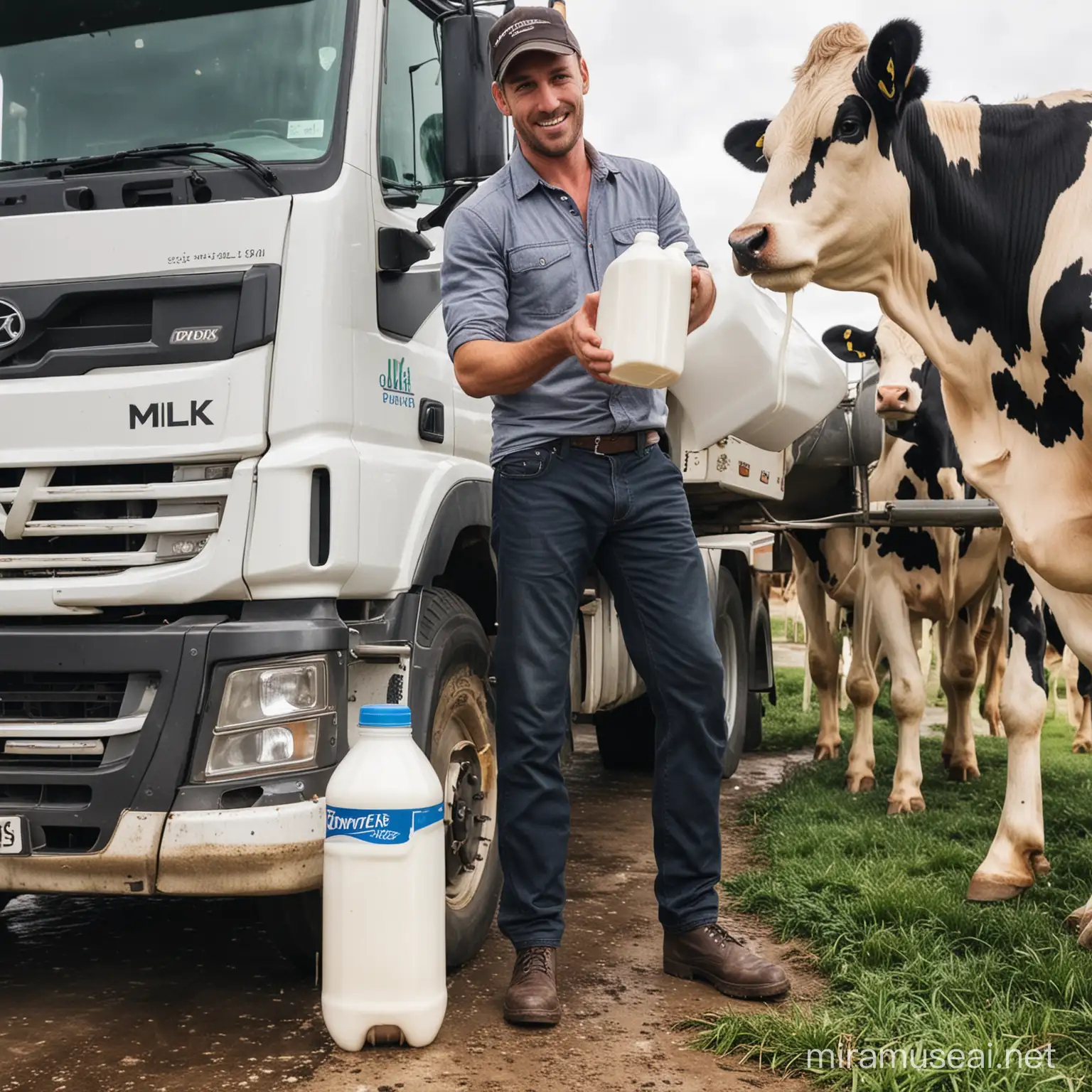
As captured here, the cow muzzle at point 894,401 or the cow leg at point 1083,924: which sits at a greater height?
the cow muzzle at point 894,401

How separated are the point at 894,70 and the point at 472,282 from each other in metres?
1.10

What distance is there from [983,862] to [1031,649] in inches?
29.5

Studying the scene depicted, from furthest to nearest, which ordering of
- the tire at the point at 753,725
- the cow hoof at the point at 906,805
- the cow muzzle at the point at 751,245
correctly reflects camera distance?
the tire at the point at 753,725
the cow hoof at the point at 906,805
the cow muzzle at the point at 751,245

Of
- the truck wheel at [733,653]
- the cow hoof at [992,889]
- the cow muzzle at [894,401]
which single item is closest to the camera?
the cow hoof at [992,889]

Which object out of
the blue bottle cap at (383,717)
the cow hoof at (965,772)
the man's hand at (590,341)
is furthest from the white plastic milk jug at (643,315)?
the cow hoof at (965,772)

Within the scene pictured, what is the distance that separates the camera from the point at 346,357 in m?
3.14

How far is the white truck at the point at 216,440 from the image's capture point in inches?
113

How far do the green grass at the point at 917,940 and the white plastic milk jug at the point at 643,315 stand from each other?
147cm

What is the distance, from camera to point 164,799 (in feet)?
9.33

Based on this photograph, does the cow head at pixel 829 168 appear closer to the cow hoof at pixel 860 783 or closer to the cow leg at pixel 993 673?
the cow hoof at pixel 860 783

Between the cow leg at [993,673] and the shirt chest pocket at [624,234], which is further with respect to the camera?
the cow leg at [993,673]

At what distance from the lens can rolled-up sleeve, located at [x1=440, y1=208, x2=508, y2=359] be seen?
3.04 m

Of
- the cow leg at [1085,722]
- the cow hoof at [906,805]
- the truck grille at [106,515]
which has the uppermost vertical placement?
the truck grille at [106,515]

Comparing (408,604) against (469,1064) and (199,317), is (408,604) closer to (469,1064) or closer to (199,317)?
(199,317)
